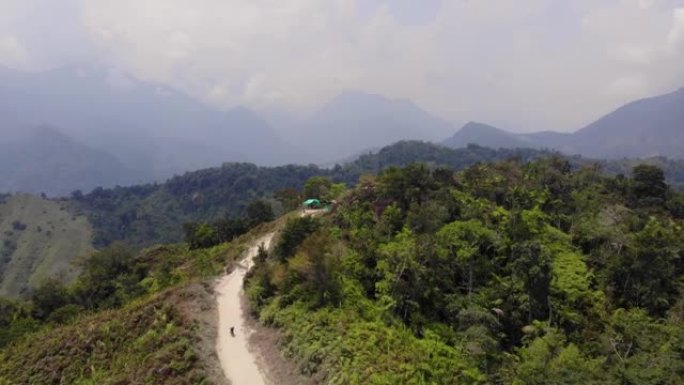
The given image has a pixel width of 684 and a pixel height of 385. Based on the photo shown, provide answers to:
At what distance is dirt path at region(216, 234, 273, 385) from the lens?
20.8 meters

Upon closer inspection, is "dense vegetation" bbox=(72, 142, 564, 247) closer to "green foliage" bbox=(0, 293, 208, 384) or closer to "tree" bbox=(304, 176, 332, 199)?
"tree" bbox=(304, 176, 332, 199)

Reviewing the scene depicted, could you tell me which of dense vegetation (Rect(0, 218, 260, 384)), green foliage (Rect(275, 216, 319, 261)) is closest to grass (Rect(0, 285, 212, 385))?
dense vegetation (Rect(0, 218, 260, 384))

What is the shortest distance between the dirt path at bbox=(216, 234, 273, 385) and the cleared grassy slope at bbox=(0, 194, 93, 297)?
96383mm

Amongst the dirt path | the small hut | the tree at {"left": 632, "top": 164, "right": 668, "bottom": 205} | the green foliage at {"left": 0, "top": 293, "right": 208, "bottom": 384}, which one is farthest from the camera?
the tree at {"left": 632, "top": 164, "right": 668, "bottom": 205}

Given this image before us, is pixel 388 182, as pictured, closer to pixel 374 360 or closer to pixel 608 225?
pixel 608 225

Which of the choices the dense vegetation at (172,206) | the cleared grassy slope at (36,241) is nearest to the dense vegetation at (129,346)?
the cleared grassy slope at (36,241)

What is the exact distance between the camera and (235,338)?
24.0 meters

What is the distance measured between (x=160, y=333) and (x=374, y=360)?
10586 mm

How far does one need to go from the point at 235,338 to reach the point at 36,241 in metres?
144

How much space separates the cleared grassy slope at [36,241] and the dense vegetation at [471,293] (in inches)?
3982

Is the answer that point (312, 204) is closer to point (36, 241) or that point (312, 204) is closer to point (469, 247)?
point (469, 247)

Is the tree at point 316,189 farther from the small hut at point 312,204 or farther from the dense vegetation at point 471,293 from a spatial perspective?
the dense vegetation at point 471,293

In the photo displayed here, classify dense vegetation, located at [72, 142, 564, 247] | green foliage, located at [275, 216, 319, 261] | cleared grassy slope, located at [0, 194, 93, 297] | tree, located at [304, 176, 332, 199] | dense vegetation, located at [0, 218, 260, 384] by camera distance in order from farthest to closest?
1. dense vegetation, located at [72, 142, 564, 247]
2. cleared grassy slope, located at [0, 194, 93, 297]
3. tree, located at [304, 176, 332, 199]
4. green foliage, located at [275, 216, 319, 261]
5. dense vegetation, located at [0, 218, 260, 384]

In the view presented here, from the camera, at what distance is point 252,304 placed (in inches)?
1070
